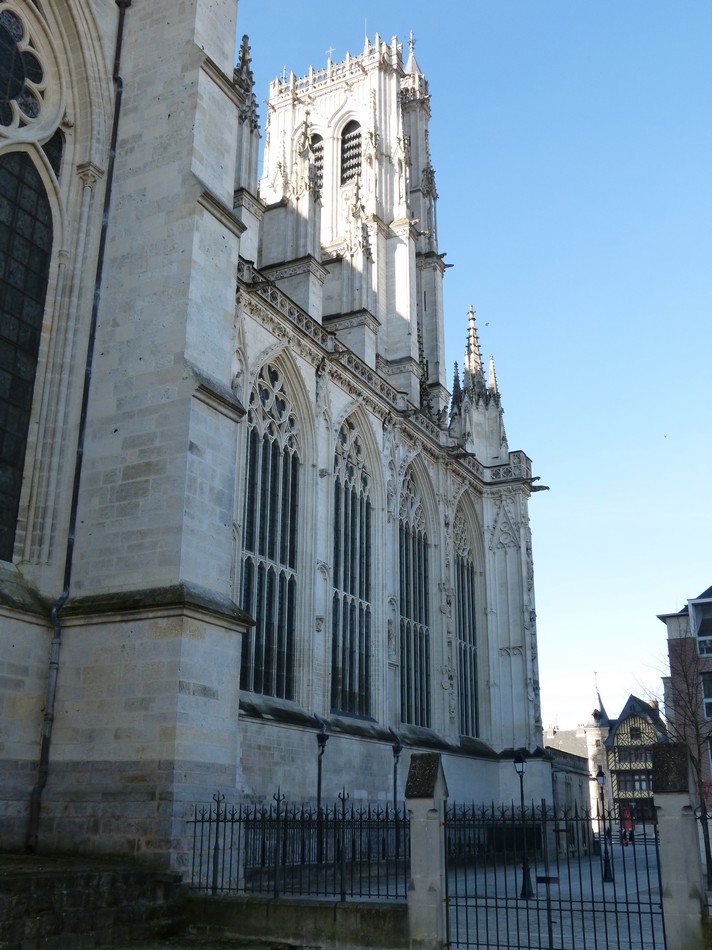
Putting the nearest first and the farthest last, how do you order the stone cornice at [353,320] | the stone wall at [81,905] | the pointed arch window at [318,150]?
the stone wall at [81,905]
the stone cornice at [353,320]
the pointed arch window at [318,150]

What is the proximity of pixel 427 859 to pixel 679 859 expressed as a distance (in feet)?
8.58

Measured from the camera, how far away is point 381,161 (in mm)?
36406

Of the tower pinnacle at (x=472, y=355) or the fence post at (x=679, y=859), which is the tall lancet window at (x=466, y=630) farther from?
the fence post at (x=679, y=859)

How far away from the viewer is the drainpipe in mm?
12289

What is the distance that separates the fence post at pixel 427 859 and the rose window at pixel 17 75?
433 inches

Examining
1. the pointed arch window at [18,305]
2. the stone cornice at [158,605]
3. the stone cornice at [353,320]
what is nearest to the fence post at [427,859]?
the stone cornice at [158,605]

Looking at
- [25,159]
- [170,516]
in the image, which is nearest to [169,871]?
[170,516]

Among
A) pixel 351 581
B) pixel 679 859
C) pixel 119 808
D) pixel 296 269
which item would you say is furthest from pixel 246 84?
pixel 679 859

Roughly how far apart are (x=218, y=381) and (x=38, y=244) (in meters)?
3.44

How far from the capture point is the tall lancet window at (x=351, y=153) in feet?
125

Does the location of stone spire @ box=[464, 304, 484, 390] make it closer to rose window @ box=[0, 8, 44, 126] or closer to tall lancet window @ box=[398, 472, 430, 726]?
tall lancet window @ box=[398, 472, 430, 726]

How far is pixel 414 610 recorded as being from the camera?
2969cm

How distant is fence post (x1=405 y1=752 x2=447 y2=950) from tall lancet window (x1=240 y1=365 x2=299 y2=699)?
961 centimetres

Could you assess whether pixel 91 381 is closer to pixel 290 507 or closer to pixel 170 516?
pixel 170 516
